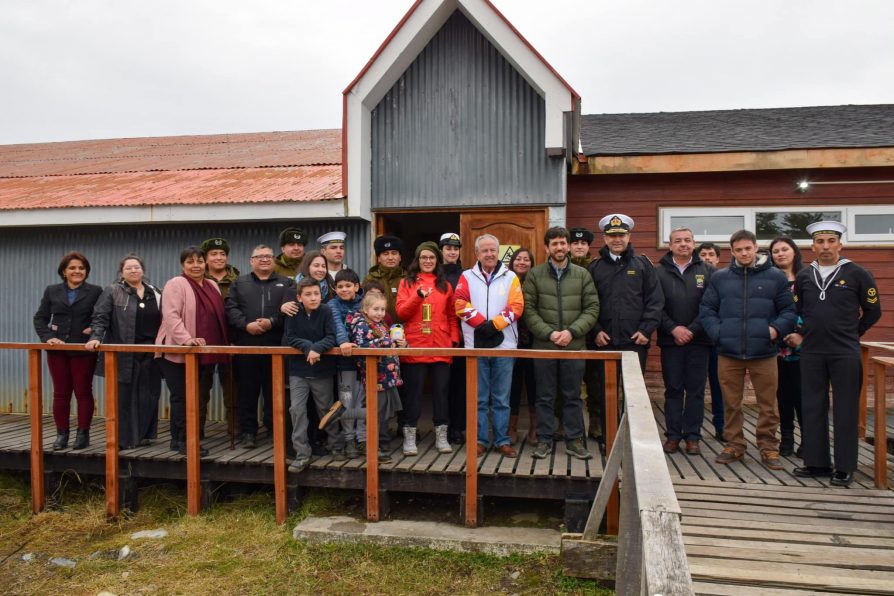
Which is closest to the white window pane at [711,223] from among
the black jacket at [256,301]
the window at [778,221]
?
the window at [778,221]

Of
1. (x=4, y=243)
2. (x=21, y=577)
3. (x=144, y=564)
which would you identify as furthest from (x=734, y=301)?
(x=4, y=243)

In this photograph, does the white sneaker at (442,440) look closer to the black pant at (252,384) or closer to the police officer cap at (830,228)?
the black pant at (252,384)

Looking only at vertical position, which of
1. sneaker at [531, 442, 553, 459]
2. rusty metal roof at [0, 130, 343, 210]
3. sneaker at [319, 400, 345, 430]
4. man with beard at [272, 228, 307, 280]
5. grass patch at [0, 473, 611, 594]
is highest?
rusty metal roof at [0, 130, 343, 210]

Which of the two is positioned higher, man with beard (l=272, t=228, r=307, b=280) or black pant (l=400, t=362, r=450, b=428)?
man with beard (l=272, t=228, r=307, b=280)

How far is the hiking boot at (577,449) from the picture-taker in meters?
4.23

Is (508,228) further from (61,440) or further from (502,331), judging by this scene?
(61,440)

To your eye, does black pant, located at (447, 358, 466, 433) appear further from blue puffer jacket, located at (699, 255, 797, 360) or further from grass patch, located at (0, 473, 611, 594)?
blue puffer jacket, located at (699, 255, 797, 360)

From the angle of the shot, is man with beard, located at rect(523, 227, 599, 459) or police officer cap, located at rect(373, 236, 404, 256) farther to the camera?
police officer cap, located at rect(373, 236, 404, 256)

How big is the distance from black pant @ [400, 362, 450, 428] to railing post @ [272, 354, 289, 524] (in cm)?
91

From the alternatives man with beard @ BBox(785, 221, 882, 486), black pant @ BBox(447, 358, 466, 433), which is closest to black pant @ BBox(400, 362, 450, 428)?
black pant @ BBox(447, 358, 466, 433)

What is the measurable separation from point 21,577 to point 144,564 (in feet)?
2.76

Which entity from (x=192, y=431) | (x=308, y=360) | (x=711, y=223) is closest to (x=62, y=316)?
(x=192, y=431)

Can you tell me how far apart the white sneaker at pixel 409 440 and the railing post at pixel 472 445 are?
57 centimetres

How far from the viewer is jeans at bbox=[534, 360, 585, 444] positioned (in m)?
4.19
